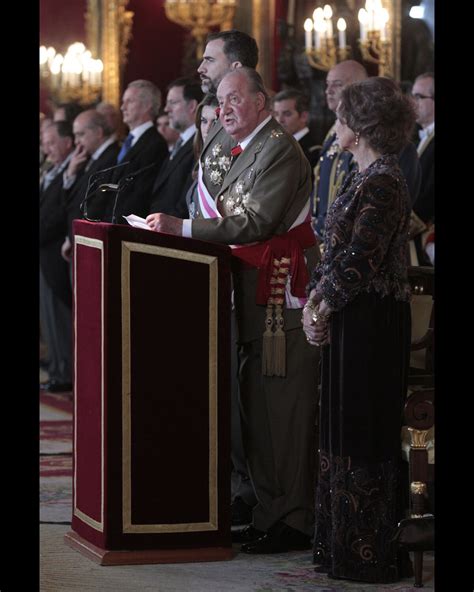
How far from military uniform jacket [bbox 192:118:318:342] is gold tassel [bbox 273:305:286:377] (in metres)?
0.03

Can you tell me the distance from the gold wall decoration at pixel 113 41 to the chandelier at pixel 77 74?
0.10 meters

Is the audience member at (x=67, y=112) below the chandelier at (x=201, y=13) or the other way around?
below

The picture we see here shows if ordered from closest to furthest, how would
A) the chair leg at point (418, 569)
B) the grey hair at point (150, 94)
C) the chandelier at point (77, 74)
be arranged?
1. the chair leg at point (418, 569)
2. the grey hair at point (150, 94)
3. the chandelier at point (77, 74)

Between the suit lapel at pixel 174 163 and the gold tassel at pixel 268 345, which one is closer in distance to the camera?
the gold tassel at pixel 268 345

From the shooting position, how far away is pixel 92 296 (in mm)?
4184

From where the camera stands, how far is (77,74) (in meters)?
12.4

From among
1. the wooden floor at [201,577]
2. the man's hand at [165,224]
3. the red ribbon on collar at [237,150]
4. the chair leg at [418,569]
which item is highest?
the red ribbon on collar at [237,150]

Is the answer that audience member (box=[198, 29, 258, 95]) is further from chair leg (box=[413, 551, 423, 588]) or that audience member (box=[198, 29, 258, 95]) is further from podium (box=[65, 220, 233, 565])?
chair leg (box=[413, 551, 423, 588])

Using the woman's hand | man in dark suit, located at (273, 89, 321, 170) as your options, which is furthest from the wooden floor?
man in dark suit, located at (273, 89, 321, 170)

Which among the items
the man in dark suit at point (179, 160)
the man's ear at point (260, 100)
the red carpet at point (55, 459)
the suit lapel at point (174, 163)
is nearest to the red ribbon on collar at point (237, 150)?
the man's ear at point (260, 100)

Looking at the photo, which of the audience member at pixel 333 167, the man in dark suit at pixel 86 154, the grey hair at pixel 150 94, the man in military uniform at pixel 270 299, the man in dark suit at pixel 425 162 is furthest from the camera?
the man in dark suit at pixel 86 154

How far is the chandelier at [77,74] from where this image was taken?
40.6 feet

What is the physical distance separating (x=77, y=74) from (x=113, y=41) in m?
0.52

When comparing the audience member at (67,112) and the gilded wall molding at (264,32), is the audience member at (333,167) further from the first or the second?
the gilded wall molding at (264,32)
